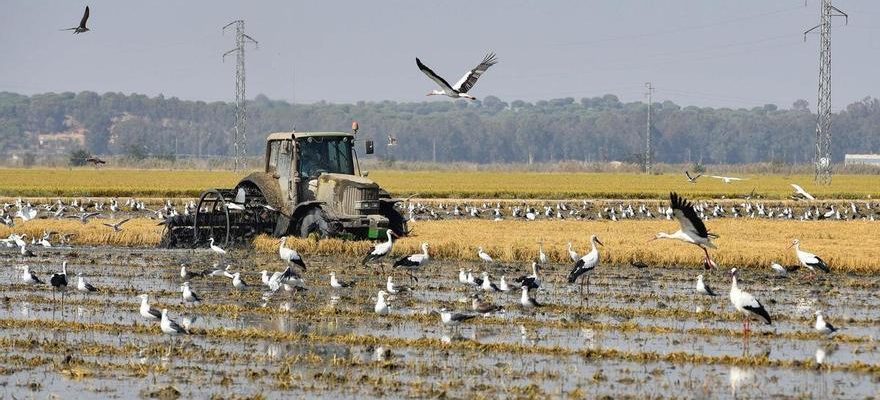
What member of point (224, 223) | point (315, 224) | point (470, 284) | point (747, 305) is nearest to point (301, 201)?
point (315, 224)

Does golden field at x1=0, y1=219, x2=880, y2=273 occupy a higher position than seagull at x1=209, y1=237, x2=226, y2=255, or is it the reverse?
seagull at x1=209, y1=237, x2=226, y2=255

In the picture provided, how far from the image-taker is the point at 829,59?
78000 millimetres

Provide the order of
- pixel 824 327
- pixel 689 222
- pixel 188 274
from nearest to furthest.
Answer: pixel 824 327, pixel 689 222, pixel 188 274

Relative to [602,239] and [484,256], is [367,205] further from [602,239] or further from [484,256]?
[602,239]

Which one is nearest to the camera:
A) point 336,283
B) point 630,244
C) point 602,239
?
point 336,283

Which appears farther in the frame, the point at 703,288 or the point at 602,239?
the point at 602,239

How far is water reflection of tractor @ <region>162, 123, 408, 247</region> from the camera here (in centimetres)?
3166

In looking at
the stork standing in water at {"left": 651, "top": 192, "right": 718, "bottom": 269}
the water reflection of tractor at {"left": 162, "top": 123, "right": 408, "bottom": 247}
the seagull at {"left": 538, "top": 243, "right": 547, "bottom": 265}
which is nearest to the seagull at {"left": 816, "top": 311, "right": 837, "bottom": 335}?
the stork standing in water at {"left": 651, "top": 192, "right": 718, "bottom": 269}

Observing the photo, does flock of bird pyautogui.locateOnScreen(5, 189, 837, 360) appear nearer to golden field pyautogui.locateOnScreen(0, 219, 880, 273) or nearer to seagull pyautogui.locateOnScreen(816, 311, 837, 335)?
seagull pyautogui.locateOnScreen(816, 311, 837, 335)

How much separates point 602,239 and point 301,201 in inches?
292

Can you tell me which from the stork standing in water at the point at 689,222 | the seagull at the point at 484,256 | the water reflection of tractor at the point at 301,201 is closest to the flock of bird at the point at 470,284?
the stork standing in water at the point at 689,222

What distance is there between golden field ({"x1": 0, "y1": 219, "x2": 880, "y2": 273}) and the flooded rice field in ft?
9.43

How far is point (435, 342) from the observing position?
18.3 metres

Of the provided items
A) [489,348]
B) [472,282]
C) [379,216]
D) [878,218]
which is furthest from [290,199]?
[878,218]
